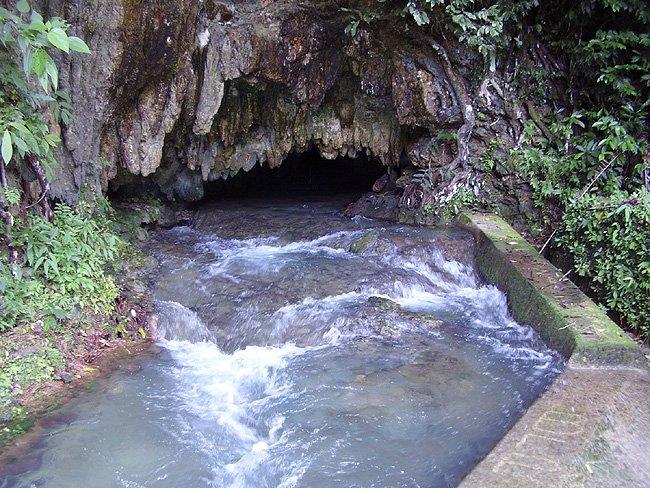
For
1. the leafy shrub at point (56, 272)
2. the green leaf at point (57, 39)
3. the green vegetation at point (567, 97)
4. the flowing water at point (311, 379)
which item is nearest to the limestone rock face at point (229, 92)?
the green vegetation at point (567, 97)

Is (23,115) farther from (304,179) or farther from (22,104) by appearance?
(304,179)

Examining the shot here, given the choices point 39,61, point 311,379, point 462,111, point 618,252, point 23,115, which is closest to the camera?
point 39,61

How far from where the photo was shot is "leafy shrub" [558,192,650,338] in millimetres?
6117

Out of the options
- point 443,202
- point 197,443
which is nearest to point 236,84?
point 443,202

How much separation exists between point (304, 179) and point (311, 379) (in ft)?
33.2

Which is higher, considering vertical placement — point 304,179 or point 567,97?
point 567,97

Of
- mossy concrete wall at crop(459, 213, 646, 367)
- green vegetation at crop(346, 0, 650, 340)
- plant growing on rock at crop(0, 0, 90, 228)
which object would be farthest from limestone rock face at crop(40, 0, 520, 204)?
mossy concrete wall at crop(459, 213, 646, 367)

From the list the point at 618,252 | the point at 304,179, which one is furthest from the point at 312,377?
the point at 304,179

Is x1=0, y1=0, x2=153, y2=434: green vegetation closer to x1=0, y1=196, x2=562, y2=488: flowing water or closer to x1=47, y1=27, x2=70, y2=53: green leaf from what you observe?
x1=0, y1=196, x2=562, y2=488: flowing water

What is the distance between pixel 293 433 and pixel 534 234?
612cm

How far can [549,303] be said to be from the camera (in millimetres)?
5500

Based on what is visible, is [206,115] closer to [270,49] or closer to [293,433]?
[270,49]

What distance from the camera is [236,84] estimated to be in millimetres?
8781

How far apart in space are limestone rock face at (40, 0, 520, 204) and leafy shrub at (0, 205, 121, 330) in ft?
2.74
